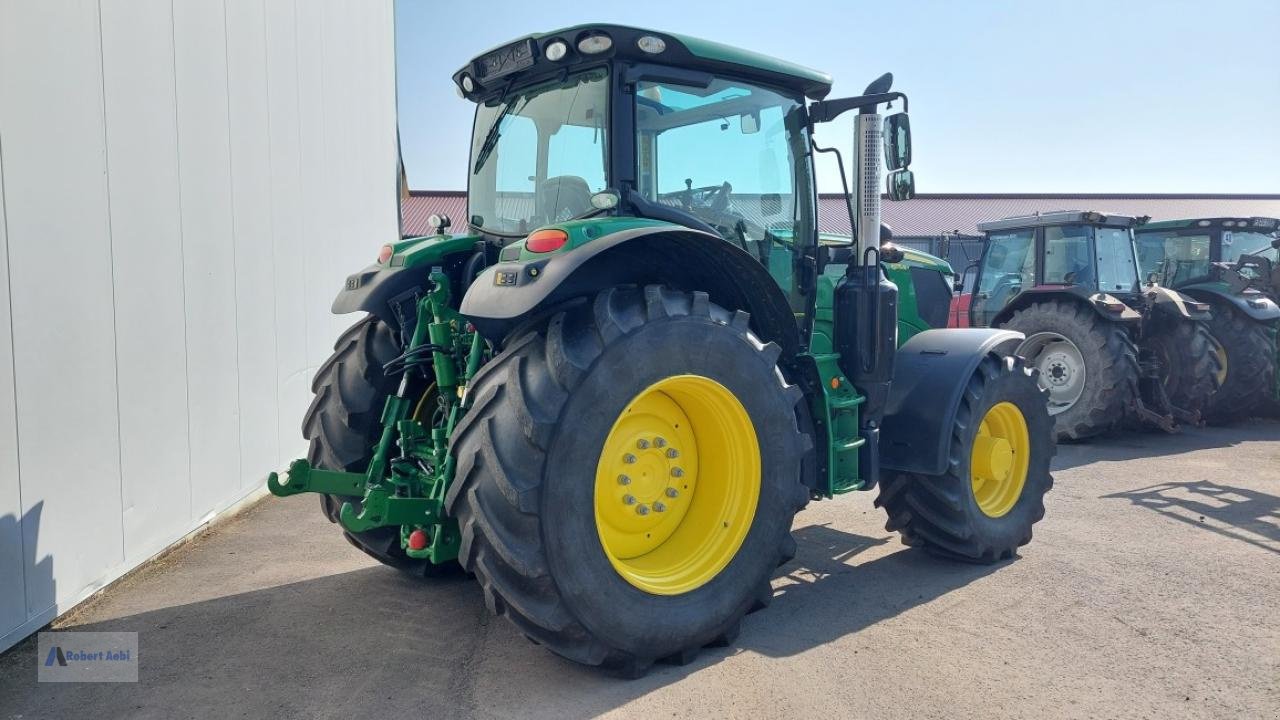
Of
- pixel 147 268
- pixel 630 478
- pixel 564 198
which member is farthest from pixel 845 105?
pixel 147 268

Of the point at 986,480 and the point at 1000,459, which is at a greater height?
the point at 1000,459

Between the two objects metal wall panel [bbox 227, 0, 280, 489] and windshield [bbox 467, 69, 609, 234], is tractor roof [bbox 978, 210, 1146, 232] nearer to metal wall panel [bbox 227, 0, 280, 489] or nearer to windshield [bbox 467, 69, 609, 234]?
windshield [bbox 467, 69, 609, 234]

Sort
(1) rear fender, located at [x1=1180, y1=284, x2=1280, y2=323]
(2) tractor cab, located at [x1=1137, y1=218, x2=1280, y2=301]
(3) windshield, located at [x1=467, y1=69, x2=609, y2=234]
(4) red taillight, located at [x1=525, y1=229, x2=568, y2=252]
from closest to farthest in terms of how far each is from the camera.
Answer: (4) red taillight, located at [x1=525, y1=229, x2=568, y2=252]
(3) windshield, located at [x1=467, y1=69, x2=609, y2=234]
(1) rear fender, located at [x1=1180, y1=284, x2=1280, y2=323]
(2) tractor cab, located at [x1=1137, y1=218, x2=1280, y2=301]

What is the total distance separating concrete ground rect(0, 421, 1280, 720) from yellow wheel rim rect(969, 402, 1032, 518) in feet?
1.07

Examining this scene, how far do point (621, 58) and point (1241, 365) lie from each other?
27.6 ft

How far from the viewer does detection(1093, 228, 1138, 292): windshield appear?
8.77 meters

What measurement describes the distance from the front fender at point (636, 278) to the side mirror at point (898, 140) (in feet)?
2.83

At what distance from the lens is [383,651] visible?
11.0ft

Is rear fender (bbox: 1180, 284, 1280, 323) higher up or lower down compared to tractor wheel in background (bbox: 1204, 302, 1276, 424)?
higher up

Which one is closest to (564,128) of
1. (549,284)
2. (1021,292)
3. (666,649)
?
(549,284)

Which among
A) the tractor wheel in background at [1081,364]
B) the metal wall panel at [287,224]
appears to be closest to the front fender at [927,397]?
the tractor wheel in background at [1081,364]

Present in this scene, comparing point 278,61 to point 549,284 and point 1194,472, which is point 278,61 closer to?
point 549,284

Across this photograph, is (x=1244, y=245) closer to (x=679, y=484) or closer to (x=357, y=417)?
(x=679, y=484)

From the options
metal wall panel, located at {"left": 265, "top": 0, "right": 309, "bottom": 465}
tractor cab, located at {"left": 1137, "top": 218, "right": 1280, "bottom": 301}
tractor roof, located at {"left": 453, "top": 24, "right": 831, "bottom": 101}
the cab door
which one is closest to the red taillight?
tractor roof, located at {"left": 453, "top": 24, "right": 831, "bottom": 101}
